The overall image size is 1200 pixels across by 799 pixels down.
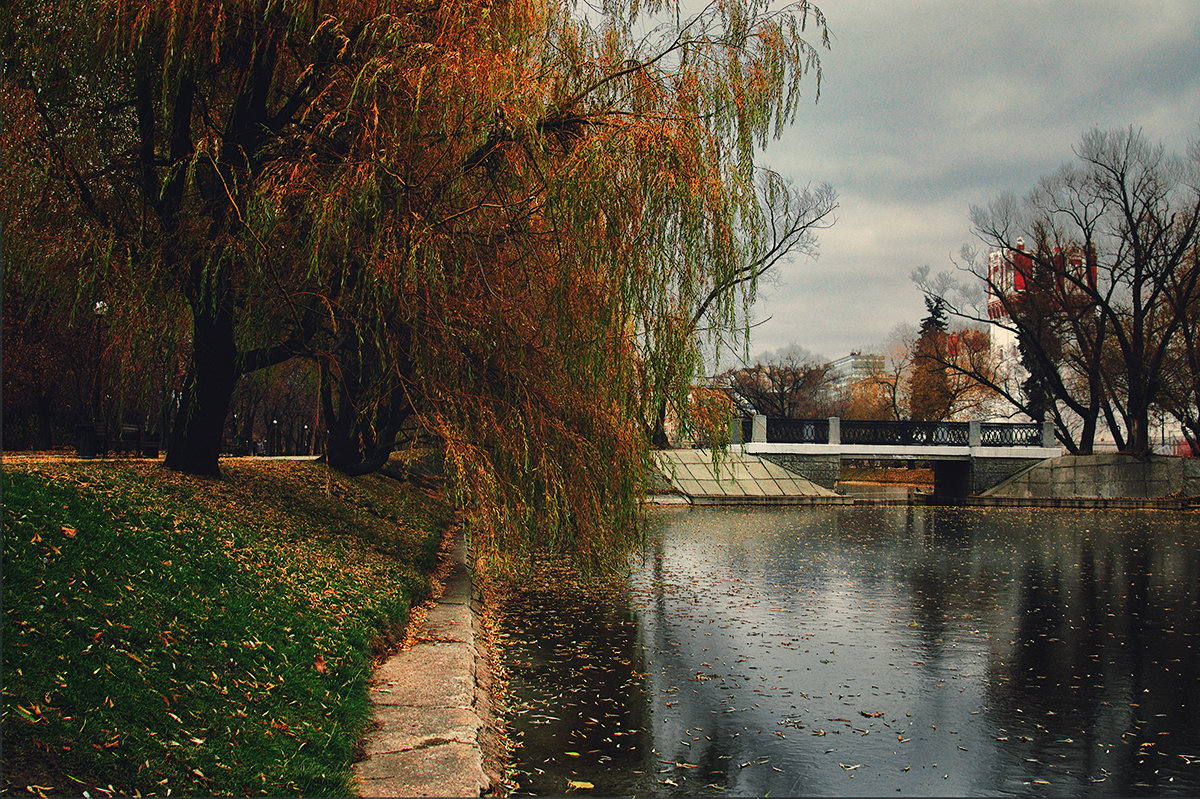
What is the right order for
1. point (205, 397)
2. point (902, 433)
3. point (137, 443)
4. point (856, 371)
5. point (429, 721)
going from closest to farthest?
1. point (429, 721)
2. point (205, 397)
3. point (137, 443)
4. point (902, 433)
5. point (856, 371)

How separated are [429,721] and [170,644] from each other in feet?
5.00

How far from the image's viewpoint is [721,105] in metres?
8.72

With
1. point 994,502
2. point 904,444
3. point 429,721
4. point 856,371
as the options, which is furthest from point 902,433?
point 856,371

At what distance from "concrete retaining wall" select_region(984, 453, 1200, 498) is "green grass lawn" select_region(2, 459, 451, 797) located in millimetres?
33276

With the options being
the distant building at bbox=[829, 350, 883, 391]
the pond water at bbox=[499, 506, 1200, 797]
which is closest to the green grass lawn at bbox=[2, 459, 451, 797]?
the pond water at bbox=[499, 506, 1200, 797]

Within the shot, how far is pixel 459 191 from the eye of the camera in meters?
8.13

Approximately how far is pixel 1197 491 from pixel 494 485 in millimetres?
33866

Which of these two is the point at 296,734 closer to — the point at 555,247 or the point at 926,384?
the point at 555,247

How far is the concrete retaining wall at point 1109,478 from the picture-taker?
32.8 m

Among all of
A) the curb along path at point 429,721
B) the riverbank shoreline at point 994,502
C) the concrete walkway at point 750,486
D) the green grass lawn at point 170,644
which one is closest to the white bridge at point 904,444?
the concrete walkway at point 750,486

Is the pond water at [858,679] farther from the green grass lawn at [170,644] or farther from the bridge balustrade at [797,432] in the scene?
the bridge balustrade at [797,432]

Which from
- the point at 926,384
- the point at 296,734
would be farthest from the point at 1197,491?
the point at 296,734

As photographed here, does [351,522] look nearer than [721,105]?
No

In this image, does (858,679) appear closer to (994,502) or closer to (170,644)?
(170,644)
